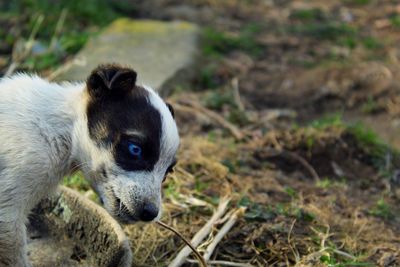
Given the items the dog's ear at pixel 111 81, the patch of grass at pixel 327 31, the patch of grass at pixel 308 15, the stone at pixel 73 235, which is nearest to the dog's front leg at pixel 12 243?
the stone at pixel 73 235

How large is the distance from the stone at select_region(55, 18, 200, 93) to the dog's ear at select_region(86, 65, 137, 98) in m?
3.07

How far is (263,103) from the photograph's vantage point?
8.26 meters

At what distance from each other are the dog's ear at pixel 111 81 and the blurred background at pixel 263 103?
114cm

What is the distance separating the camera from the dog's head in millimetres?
4105

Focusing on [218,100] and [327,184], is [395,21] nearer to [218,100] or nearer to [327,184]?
[218,100]

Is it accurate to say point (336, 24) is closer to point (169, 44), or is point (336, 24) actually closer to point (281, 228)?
point (169, 44)

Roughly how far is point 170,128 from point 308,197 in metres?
1.92

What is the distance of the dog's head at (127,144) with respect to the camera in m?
4.11

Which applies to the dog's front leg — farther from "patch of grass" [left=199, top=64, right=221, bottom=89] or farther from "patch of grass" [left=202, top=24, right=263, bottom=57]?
"patch of grass" [left=202, top=24, right=263, bottom=57]

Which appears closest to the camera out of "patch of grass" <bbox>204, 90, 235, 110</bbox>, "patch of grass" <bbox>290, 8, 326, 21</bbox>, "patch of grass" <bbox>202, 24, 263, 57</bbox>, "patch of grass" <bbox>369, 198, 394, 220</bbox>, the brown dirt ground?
the brown dirt ground

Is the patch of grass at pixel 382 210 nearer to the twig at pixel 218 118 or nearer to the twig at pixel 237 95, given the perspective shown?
the twig at pixel 218 118

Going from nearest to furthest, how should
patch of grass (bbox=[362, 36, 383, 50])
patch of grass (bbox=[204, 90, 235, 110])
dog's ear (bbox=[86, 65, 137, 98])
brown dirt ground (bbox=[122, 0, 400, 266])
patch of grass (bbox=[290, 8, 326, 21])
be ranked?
dog's ear (bbox=[86, 65, 137, 98]), brown dirt ground (bbox=[122, 0, 400, 266]), patch of grass (bbox=[204, 90, 235, 110]), patch of grass (bbox=[362, 36, 383, 50]), patch of grass (bbox=[290, 8, 326, 21])

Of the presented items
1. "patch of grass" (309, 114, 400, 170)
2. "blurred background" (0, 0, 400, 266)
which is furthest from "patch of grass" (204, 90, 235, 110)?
"patch of grass" (309, 114, 400, 170)

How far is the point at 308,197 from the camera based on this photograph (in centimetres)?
577
